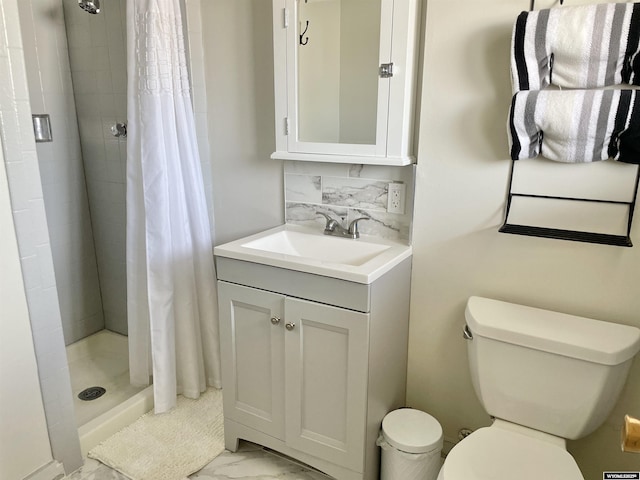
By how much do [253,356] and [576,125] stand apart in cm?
131

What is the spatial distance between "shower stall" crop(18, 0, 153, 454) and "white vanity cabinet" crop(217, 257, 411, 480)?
676mm

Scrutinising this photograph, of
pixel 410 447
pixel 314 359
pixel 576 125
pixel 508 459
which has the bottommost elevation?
pixel 410 447

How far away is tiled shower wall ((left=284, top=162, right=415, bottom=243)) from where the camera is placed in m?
1.73

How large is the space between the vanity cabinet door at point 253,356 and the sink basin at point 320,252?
14 centimetres

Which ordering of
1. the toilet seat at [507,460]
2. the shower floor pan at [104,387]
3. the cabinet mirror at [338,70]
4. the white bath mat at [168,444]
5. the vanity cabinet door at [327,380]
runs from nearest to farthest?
the toilet seat at [507,460]
the vanity cabinet door at [327,380]
the cabinet mirror at [338,70]
the white bath mat at [168,444]
the shower floor pan at [104,387]

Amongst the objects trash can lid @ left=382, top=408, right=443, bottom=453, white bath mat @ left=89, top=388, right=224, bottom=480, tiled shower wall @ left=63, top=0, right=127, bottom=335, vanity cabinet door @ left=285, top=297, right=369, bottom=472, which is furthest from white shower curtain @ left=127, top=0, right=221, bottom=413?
trash can lid @ left=382, top=408, right=443, bottom=453

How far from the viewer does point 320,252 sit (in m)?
1.81

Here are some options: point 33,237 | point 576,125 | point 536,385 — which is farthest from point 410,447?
point 33,237

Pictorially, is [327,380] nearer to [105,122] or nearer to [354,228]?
[354,228]

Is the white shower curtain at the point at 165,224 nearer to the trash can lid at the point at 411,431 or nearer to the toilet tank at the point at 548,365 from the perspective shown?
the trash can lid at the point at 411,431

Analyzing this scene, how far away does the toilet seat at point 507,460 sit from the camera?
1.17 meters

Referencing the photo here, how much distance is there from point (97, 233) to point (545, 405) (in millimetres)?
2361

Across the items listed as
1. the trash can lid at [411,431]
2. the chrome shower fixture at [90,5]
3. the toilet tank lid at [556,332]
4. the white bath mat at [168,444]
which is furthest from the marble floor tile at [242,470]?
the chrome shower fixture at [90,5]

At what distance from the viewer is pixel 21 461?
4.98 feet
